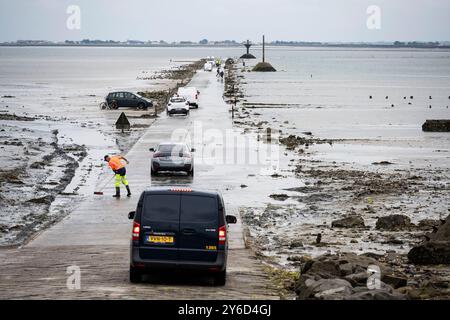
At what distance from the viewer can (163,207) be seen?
49.7 feet

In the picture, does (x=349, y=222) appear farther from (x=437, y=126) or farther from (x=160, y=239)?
(x=437, y=126)

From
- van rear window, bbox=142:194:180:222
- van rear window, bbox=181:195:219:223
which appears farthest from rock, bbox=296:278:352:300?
van rear window, bbox=142:194:180:222

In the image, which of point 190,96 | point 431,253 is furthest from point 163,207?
point 190,96

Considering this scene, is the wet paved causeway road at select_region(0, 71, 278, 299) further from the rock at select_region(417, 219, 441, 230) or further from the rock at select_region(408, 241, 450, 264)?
the rock at select_region(417, 219, 441, 230)

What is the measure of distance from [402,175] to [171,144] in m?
10.2

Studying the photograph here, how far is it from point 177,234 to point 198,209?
57 cm

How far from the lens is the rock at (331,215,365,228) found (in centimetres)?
2539

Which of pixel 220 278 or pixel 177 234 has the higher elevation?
pixel 177 234

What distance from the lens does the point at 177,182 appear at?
32.8 meters

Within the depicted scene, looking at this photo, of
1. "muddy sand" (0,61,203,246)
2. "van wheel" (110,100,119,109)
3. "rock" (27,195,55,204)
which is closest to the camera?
"muddy sand" (0,61,203,246)

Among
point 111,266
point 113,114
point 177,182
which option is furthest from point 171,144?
point 113,114

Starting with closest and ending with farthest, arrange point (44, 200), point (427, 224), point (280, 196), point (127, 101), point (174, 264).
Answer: point (174, 264) < point (427, 224) < point (44, 200) < point (280, 196) < point (127, 101)

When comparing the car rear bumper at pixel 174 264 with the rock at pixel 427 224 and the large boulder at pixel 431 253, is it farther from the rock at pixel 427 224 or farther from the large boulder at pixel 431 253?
the rock at pixel 427 224
